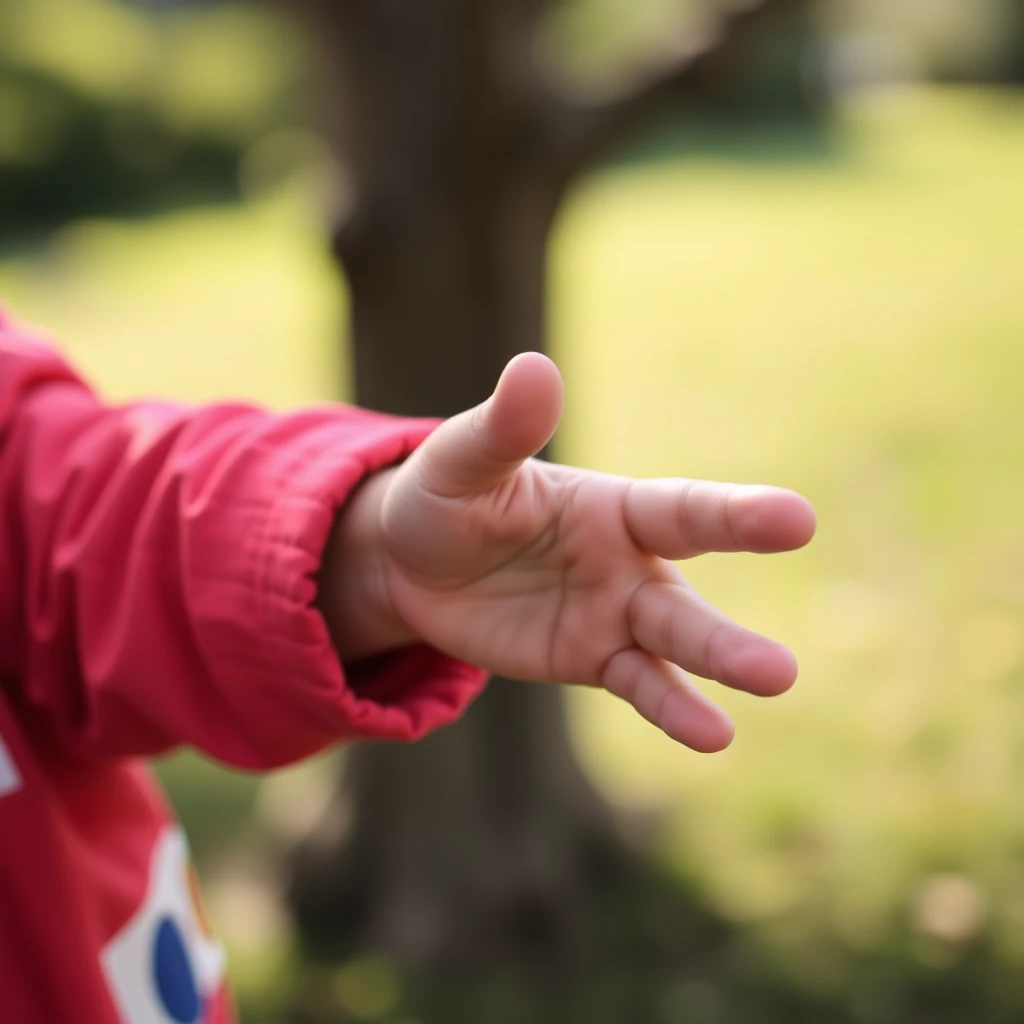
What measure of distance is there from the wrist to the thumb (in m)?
0.13

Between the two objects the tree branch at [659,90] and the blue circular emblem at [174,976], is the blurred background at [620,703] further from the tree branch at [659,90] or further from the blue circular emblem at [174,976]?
the blue circular emblem at [174,976]

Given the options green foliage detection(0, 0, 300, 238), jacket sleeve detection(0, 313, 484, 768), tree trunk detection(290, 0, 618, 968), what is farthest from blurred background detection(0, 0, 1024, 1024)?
green foliage detection(0, 0, 300, 238)

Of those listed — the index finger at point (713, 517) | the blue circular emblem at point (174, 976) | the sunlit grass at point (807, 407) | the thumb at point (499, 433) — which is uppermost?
the thumb at point (499, 433)

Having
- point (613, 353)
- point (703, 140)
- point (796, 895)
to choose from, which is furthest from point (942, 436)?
point (703, 140)

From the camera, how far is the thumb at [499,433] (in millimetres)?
865

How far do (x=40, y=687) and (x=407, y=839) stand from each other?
70.9 inches

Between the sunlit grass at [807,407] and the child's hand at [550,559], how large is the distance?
164 cm

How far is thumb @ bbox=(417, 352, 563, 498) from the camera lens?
0.86 metres

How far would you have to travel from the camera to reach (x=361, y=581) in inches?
44.0

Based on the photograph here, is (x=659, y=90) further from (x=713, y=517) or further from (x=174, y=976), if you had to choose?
(x=174, y=976)

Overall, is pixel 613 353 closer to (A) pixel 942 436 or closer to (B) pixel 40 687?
(A) pixel 942 436

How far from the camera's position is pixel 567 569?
3.35 feet

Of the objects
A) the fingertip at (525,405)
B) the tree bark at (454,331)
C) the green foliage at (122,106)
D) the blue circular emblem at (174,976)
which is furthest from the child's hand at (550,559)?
the green foliage at (122,106)

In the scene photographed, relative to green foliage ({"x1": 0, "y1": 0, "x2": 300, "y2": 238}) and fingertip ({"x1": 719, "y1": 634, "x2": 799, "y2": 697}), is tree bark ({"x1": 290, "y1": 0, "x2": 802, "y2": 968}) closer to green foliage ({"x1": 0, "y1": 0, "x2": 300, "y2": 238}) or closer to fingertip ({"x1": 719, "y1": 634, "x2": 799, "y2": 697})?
fingertip ({"x1": 719, "y1": 634, "x2": 799, "y2": 697})
